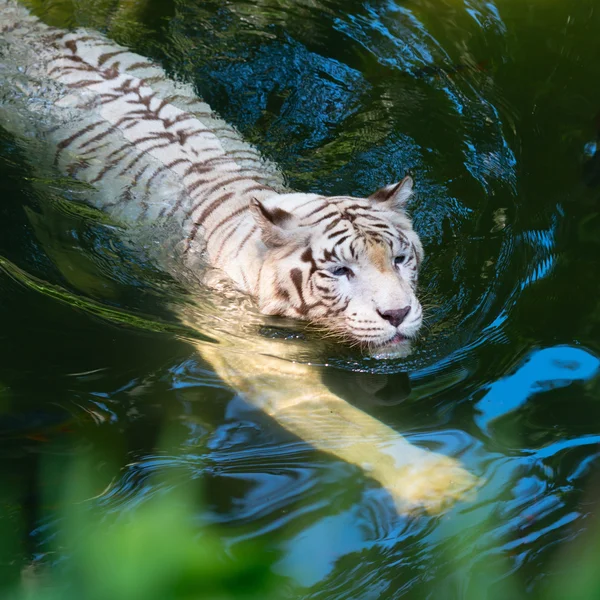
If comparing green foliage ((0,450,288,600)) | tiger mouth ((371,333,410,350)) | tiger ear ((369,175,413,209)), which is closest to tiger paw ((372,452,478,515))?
tiger mouth ((371,333,410,350))

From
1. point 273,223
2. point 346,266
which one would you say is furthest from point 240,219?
point 346,266

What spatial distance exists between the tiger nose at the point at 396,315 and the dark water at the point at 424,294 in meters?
0.27

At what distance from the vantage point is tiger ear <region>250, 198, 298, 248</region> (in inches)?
118

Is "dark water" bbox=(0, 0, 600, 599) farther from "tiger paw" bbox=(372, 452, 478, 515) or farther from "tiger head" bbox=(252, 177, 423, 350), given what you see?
"tiger head" bbox=(252, 177, 423, 350)

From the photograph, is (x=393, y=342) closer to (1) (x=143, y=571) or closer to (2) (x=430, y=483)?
(2) (x=430, y=483)

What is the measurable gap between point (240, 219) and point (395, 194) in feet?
2.37

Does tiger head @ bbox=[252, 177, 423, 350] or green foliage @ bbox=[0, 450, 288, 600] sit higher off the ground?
tiger head @ bbox=[252, 177, 423, 350]

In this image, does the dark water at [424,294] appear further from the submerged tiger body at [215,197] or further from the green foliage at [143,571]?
the green foliage at [143,571]


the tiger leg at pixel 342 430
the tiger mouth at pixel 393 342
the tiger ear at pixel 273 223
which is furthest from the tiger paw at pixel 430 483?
the tiger ear at pixel 273 223

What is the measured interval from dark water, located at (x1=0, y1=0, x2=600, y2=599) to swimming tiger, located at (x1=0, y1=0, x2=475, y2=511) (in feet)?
0.37

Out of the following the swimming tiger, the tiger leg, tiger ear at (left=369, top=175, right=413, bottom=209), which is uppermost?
tiger ear at (left=369, top=175, right=413, bottom=209)

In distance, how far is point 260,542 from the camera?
2104 mm

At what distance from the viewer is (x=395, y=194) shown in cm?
326

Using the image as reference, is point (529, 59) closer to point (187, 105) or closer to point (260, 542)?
point (187, 105)
